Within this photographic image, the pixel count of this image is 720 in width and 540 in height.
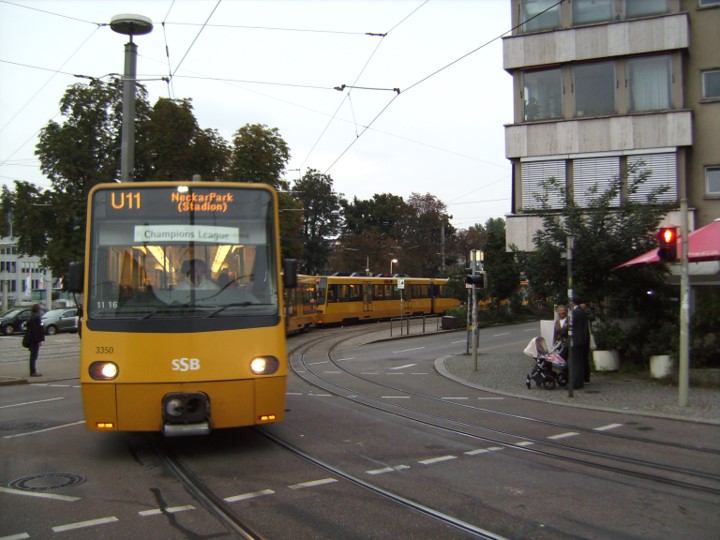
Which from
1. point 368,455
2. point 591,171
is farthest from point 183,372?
point 591,171

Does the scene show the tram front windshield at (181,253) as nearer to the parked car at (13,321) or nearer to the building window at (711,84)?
the building window at (711,84)

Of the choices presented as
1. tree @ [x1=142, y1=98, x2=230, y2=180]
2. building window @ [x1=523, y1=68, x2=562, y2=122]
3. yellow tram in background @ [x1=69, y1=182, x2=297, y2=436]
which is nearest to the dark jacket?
tree @ [x1=142, y1=98, x2=230, y2=180]

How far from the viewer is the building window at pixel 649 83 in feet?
65.0

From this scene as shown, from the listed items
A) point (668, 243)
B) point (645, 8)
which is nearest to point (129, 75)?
point (668, 243)

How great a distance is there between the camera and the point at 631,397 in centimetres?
1189

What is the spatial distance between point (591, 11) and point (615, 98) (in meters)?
2.86

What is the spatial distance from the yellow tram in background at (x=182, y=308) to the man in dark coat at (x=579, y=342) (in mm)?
7283

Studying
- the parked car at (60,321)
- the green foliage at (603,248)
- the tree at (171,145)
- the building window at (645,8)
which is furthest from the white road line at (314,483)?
the parked car at (60,321)

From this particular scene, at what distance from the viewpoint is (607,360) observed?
15.1 metres

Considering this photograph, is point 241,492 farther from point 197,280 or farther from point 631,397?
point 631,397

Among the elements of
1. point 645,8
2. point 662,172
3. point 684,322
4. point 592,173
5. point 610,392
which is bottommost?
point 610,392

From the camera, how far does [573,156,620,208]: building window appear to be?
20.6 meters

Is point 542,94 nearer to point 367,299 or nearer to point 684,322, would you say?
point 684,322

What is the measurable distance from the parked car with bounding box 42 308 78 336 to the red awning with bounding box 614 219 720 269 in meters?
33.8
